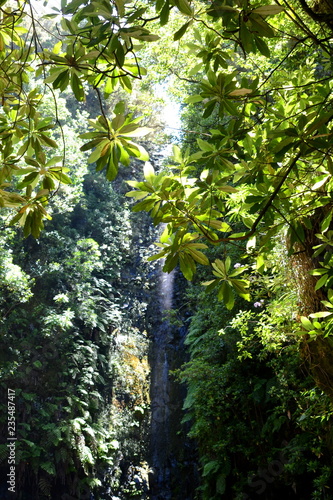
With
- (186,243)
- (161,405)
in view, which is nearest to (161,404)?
(161,405)

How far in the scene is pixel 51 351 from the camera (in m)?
7.66

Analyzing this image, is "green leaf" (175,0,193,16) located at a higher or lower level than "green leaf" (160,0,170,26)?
lower

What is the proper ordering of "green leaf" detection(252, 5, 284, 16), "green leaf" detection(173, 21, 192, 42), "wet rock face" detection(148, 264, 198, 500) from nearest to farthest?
"green leaf" detection(252, 5, 284, 16) → "green leaf" detection(173, 21, 192, 42) → "wet rock face" detection(148, 264, 198, 500)

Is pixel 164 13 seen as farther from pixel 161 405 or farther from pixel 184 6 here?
pixel 161 405

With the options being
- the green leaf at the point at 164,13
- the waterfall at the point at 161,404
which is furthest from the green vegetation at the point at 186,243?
the waterfall at the point at 161,404

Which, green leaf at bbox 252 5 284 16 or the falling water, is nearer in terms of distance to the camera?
green leaf at bbox 252 5 284 16

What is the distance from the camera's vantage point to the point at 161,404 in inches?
347

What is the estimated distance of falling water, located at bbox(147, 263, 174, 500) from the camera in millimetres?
7609

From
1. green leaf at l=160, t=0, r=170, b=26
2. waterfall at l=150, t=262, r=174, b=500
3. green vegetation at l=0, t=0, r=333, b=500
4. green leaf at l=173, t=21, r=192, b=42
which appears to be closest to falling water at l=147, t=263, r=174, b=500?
waterfall at l=150, t=262, r=174, b=500

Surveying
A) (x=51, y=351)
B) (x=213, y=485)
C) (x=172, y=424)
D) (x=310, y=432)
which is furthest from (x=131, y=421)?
(x=310, y=432)

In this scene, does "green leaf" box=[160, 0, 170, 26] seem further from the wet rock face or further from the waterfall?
the waterfall

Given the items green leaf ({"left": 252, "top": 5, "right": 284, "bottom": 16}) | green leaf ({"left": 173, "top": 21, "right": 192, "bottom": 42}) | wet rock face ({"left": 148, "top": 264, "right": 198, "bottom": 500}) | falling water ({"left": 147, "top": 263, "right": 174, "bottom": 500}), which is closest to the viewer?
green leaf ({"left": 252, "top": 5, "right": 284, "bottom": 16})

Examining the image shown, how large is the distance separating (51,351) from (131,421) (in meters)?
2.18

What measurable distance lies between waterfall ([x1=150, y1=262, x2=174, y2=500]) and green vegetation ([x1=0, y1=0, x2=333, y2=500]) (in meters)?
0.22
